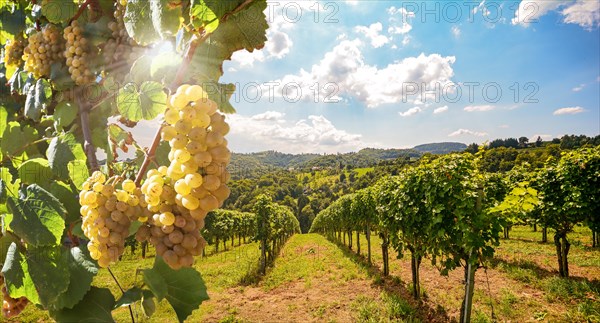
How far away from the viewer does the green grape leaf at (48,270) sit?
1.13 m

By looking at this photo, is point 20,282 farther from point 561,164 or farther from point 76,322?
point 561,164

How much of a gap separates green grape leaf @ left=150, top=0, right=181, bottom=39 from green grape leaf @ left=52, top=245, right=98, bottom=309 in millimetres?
894

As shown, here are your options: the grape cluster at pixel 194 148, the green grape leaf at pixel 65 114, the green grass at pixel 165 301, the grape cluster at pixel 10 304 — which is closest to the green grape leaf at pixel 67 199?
the green grape leaf at pixel 65 114

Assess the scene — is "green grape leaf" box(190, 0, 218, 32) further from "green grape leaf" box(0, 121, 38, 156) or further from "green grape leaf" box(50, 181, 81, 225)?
"green grape leaf" box(0, 121, 38, 156)

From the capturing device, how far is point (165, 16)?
873 mm

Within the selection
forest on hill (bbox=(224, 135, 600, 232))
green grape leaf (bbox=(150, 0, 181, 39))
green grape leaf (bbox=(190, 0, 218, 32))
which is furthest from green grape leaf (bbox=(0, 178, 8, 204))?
forest on hill (bbox=(224, 135, 600, 232))

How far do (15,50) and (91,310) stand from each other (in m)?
1.59

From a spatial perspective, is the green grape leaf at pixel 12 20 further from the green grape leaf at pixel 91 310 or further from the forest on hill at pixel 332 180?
the forest on hill at pixel 332 180

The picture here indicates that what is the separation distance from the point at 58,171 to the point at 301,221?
306 ft

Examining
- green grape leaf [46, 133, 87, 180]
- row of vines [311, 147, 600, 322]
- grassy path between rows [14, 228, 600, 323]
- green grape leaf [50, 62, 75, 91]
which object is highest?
green grape leaf [50, 62, 75, 91]

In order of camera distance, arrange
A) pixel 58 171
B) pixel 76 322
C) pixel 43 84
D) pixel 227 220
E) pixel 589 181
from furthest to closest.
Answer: pixel 227 220
pixel 589 181
pixel 43 84
pixel 58 171
pixel 76 322

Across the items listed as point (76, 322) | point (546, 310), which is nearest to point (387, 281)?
point (546, 310)

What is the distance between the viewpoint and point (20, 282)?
121 centimetres

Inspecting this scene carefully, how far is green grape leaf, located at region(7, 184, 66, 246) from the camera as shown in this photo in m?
1.07
